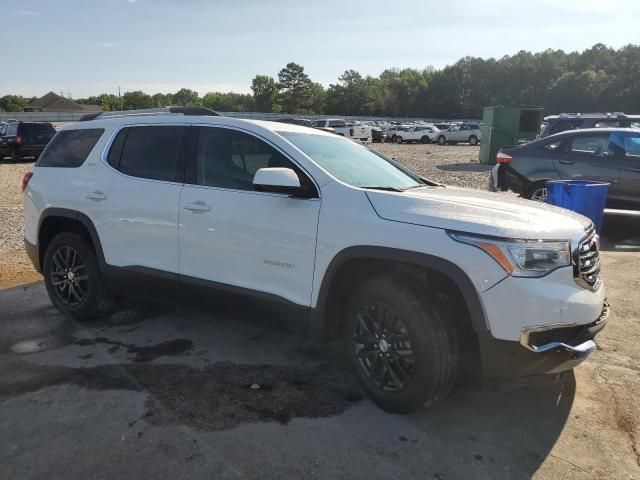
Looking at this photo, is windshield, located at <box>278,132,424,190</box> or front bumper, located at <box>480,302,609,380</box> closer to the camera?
front bumper, located at <box>480,302,609,380</box>

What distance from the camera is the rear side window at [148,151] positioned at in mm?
4359

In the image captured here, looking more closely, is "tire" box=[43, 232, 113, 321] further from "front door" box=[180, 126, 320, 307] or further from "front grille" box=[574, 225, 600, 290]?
"front grille" box=[574, 225, 600, 290]

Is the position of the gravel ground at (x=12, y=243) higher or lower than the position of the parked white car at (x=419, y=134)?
lower

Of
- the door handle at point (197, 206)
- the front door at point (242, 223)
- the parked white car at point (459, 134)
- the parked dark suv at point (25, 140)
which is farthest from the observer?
the parked white car at point (459, 134)

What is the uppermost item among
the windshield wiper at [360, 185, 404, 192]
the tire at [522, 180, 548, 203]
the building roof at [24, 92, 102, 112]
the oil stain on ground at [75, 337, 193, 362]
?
the building roof at [24, 92, 102, 112]

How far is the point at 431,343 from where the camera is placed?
3.09 m

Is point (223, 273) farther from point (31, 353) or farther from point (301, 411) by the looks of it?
point (31, 353)

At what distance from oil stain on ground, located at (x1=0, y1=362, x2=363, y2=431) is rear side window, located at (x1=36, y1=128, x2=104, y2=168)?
1.88 meters

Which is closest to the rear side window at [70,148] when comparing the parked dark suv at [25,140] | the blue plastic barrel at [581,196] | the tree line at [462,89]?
the blue plastic barrel at [581,196]

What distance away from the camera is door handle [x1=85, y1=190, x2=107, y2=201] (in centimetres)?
461

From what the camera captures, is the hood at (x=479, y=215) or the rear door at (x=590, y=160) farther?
the rear door at (x=590, y=160)

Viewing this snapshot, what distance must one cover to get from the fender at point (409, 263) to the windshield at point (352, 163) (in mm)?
583

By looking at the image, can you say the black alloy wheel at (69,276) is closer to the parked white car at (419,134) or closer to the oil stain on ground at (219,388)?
the oil stain on ground at (219,388)

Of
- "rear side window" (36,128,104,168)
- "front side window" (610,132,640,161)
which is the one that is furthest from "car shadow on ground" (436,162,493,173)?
"rear side window" (36,128,104,168)
